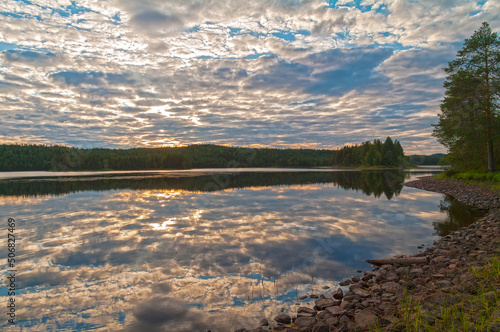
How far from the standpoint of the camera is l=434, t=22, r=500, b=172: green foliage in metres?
30.5

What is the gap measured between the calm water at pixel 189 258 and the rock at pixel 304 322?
88 cm

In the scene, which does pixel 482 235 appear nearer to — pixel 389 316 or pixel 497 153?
pixel 389 316

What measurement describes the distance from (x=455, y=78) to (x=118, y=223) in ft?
134

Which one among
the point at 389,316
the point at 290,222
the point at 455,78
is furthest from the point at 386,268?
the point at 455,78

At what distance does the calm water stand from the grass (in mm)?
2787

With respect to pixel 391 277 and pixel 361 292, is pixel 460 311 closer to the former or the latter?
pixel 361 292

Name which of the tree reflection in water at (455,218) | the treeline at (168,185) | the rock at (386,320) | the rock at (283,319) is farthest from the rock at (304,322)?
the treeline at (168,185)

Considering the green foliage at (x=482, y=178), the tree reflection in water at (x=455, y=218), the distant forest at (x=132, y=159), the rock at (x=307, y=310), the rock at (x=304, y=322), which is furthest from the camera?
the distant forest at (x=132, y=159)

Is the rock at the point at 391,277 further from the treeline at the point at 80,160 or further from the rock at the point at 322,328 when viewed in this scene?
the treeline at the point at 80,160

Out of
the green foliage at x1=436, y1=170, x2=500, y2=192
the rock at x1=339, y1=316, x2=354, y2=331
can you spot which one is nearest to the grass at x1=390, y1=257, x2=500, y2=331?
the rock at x1=339, y1=316, x2=354, y2=331

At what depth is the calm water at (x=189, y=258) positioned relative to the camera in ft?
23.2

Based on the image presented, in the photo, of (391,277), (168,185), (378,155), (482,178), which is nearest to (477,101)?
(482,178)

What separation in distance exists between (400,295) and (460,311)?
4.93ft

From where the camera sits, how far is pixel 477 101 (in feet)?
103
